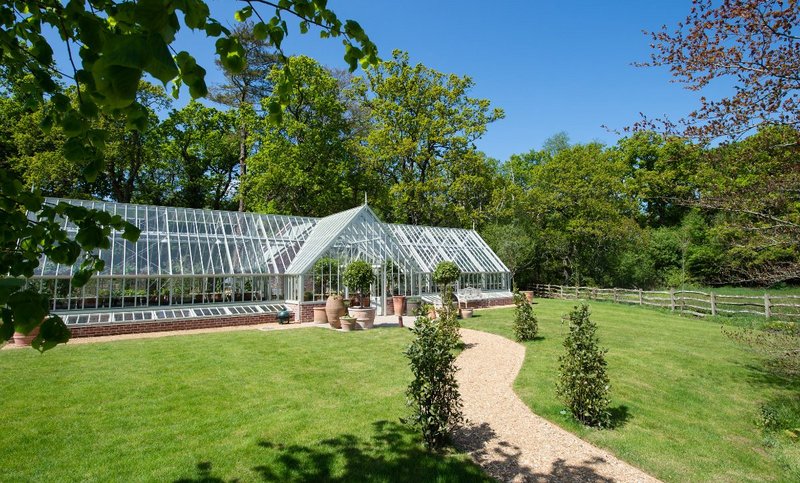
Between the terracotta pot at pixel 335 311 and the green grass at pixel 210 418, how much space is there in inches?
160

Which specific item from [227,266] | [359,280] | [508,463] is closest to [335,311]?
[359,280]

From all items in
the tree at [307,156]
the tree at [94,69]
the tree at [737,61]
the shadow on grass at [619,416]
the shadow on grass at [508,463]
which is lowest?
the shadow on grass at [508,463]

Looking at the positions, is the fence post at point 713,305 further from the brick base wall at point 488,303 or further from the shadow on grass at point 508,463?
the shadow on grass at point 508,463

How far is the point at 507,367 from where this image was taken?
9.06 metres

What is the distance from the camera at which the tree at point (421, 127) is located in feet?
88.2

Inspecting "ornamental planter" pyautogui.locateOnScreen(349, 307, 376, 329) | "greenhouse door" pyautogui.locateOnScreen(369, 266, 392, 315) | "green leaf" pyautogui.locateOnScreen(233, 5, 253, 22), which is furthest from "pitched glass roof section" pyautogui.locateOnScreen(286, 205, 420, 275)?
"green leaf" pyautogui.locateOnScreen(233, 5, 253, 22)

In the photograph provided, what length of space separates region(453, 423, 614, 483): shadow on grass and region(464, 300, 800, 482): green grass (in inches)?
29.8

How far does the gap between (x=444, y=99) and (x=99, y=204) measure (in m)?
20.5

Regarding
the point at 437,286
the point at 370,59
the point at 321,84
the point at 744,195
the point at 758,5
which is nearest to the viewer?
the point at 370,59

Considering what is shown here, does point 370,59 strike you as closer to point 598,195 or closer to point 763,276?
point 763,276

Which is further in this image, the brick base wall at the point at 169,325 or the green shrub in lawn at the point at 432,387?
the brick base wall at the point at 169,325

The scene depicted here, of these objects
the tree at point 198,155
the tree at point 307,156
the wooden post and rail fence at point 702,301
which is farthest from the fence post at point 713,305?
the tree at point 198,155

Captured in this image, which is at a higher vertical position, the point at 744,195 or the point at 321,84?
the point at 321,84

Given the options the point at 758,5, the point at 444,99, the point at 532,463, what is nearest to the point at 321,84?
the point at 444,99
